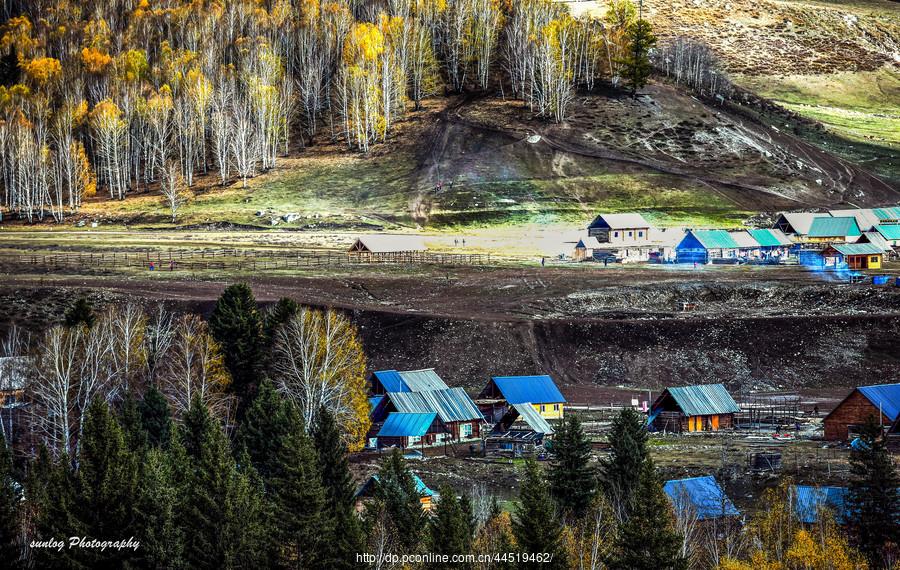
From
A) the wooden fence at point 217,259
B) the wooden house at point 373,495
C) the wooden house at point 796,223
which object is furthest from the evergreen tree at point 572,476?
the wooden house at point 796,223

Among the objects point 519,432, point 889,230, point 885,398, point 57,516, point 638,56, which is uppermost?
point 638,56

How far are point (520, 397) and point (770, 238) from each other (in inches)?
2205

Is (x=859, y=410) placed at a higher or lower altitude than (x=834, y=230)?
higher

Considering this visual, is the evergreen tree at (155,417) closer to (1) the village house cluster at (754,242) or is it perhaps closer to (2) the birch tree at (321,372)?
(2) the birch tree at (321,372)

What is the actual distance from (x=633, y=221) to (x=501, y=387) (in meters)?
52.8

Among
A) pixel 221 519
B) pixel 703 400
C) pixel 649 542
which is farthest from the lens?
pixel 703 400

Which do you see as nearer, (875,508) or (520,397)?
(875,508)

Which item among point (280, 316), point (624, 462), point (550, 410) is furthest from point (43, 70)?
point (624, 462)

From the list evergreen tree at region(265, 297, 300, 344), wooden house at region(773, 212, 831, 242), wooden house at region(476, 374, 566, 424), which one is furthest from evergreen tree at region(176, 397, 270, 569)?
wooden house at region(773, 212, 831, 242)

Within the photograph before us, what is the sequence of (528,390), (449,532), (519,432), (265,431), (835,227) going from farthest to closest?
(835,227) → (528,390) → (519,432) → (265,431) → (449,532)

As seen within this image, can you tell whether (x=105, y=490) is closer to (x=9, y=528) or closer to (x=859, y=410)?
(x=9, y=528)

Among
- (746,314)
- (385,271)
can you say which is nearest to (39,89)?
(385,271)

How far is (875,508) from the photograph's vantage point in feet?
142

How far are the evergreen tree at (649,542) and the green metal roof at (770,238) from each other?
8378cm
